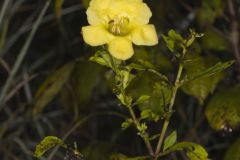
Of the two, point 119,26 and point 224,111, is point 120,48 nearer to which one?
point 119,26

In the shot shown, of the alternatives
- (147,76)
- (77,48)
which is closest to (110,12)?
(147,76)

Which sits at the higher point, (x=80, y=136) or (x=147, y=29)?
(x=147, y=29)

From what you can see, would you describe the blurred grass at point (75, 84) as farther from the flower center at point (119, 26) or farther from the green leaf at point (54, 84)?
the flower center at point (119, 26)

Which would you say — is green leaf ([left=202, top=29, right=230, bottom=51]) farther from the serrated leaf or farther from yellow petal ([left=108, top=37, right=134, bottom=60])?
yellow petal ([left=108, top=37, right=134, bottom=60])

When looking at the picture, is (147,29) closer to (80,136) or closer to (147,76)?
(147,76)

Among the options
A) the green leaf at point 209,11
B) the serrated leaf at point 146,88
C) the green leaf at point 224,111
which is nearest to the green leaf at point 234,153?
the green leaf at point 224,111

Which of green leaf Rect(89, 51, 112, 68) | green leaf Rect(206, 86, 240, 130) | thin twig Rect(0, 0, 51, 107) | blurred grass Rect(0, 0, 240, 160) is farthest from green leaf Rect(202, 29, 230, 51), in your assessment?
green leaf Rect(89, 51, 112, 68)

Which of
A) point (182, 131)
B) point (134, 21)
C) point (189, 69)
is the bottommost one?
point (182, 131)
